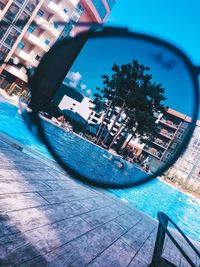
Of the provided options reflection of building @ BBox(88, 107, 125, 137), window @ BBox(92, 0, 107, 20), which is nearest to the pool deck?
reflection of building @ BBox(88, 107, 125, 137)

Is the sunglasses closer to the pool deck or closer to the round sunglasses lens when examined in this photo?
the round sunglasses lens

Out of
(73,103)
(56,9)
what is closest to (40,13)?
(56,9)

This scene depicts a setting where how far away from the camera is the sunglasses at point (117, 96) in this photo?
1.48 ft

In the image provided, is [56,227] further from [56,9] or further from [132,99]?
[56,9]

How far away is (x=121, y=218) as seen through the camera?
10.8ft

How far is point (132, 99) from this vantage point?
69 centimetres

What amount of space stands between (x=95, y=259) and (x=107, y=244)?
413 mm

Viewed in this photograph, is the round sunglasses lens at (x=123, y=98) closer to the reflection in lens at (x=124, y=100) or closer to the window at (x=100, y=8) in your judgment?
the reflection in lens at (x=124, y=100)

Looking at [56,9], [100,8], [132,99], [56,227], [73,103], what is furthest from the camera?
[56,9]

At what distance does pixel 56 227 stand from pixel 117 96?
1.46m

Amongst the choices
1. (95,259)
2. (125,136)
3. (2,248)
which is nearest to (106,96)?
(125,136)

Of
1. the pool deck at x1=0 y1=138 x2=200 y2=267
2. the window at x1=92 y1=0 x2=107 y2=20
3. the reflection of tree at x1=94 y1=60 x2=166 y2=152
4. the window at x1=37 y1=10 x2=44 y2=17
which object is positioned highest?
the window at x1=37 y1=10 x2=44 y2=17

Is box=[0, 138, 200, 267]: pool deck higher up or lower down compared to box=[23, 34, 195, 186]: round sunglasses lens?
lower down

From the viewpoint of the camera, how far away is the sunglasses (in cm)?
45
